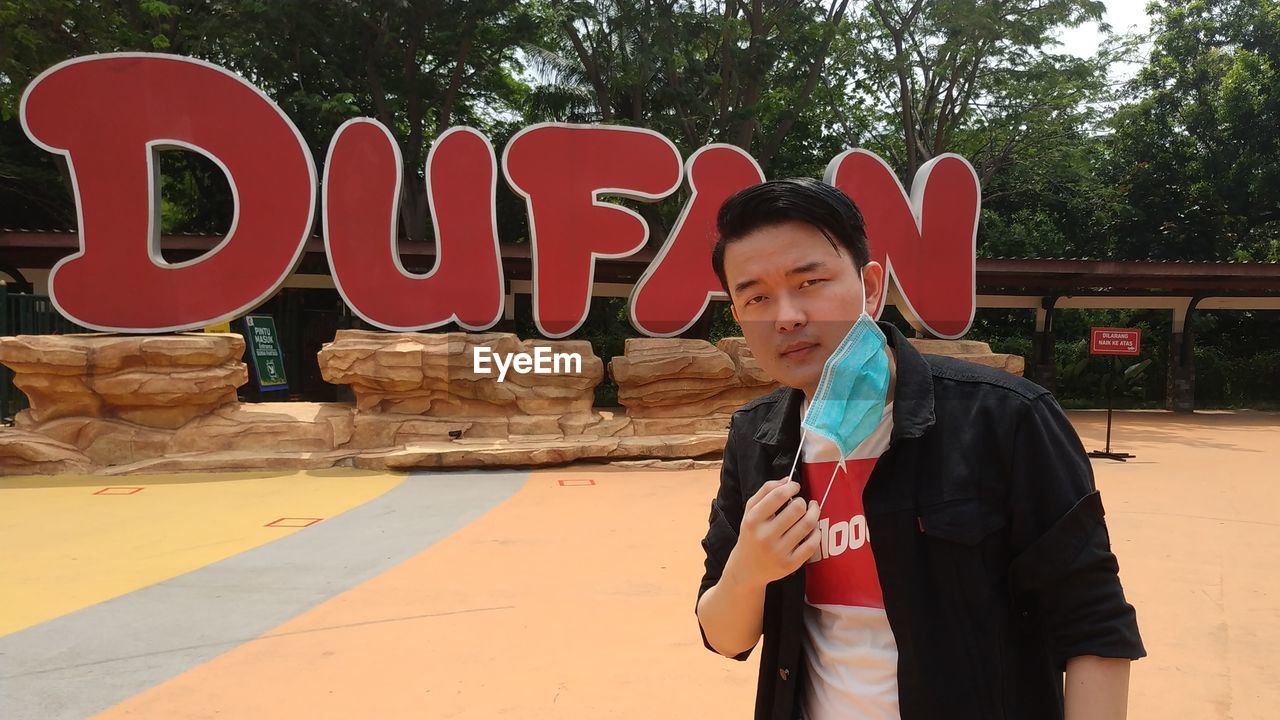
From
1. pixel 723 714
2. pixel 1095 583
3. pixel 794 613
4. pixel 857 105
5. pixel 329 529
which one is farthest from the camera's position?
pixel 857 105

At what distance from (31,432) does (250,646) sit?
676 centimetres

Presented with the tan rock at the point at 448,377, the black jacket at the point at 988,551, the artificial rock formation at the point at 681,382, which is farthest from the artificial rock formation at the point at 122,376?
the black jacket at the point at 988,551

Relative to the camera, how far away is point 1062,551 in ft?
3.25

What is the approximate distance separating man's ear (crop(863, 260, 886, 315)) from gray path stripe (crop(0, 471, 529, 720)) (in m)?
3.23

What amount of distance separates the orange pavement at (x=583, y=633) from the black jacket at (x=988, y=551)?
1874mm

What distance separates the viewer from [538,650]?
3285mm

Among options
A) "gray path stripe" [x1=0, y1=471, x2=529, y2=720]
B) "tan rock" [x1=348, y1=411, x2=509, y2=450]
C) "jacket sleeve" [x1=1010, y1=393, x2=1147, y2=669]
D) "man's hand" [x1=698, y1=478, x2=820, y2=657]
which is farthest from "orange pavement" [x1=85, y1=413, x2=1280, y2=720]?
"tan rock" [x1=348, y1=411, x2=509, y2=450]

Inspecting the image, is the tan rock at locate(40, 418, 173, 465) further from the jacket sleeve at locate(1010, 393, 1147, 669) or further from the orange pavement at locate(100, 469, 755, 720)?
the jacket sleeve at locate(1010, 393, 1147, 669)

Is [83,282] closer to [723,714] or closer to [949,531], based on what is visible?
[723,714]

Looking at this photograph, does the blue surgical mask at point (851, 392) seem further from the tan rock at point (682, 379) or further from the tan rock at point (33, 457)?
the tan rock at point (33, 457)

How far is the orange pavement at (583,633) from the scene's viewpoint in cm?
282

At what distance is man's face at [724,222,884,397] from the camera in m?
1.11

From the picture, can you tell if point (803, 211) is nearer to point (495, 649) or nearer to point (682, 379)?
point (495, 649)

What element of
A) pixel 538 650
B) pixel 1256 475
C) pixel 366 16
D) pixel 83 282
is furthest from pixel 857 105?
pixel 538 650
